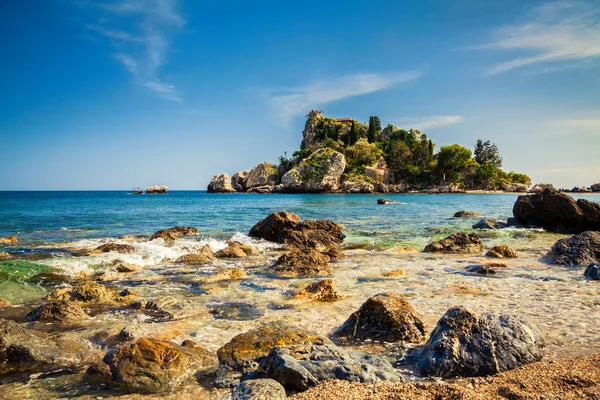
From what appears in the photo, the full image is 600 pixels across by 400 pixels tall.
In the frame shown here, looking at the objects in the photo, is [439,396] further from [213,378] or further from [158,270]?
[158,270]

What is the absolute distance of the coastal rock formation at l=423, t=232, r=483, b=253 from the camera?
1561 cm

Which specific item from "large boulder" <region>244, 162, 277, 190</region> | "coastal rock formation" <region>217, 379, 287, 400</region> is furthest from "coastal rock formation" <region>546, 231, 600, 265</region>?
"large boulder" <region>244, 162, 277, 190</region>

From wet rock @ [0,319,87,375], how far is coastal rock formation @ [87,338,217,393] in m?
0.79

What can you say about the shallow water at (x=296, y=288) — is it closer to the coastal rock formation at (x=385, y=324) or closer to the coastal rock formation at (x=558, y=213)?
the coastal rock formation at (x=385, y=324)

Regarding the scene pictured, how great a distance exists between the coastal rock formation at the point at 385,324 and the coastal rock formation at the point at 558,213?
21.8 m

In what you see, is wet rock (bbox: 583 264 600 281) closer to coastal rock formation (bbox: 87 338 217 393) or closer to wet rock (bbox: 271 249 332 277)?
wet rock (bbox: 271 249 332 277)

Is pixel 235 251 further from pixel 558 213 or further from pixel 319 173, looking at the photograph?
pixel 319 173

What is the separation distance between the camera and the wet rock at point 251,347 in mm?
4873

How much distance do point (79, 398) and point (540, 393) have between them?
17.8 ft

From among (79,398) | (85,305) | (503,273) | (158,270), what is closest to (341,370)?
(79,398)

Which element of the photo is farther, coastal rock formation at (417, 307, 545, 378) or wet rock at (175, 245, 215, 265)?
wet rock at (175, 245, 215, 265)

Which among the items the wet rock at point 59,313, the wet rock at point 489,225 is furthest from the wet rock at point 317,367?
the wet rock at point 489,225

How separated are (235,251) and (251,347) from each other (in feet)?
35.3

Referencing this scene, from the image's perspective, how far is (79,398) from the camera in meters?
4.50
